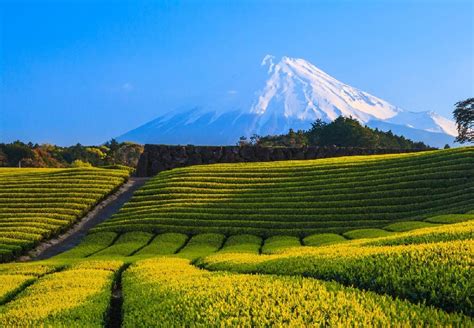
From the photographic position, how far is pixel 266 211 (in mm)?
27438

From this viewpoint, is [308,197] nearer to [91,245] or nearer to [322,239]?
[322,239]

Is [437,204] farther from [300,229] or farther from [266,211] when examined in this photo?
[266,211]

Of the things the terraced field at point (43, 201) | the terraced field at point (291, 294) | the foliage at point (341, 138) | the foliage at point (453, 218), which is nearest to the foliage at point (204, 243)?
the terraced field at point (291, 294)

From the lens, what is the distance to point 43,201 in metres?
33.1

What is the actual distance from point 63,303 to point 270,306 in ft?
15.3

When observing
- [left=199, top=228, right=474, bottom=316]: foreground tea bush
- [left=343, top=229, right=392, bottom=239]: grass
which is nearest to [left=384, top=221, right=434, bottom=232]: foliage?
[left=343, top=229, right=392, bottom=239]: grass

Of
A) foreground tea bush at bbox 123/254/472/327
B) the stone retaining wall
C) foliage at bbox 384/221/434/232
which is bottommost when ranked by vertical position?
foreground tea bush at bbox 123/254/472/327

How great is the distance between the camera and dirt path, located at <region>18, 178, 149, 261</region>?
24.8m

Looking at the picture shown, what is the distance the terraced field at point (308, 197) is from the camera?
24938 mm

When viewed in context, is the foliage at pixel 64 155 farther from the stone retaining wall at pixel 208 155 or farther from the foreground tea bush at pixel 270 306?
the foreground tea bush at pixel 270 306

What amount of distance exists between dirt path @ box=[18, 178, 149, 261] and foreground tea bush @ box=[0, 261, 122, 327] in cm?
1189

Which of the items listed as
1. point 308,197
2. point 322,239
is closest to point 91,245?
point 322,239

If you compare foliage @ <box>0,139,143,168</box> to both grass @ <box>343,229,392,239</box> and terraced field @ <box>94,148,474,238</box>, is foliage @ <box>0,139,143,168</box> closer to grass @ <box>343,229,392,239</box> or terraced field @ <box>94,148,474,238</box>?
terraced field @ <box>94,148,474,238</box>

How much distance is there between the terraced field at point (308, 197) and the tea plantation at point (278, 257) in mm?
92
